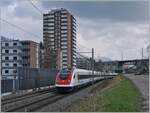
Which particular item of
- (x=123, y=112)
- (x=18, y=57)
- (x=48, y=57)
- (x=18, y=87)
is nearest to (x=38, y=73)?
(x=18, y=87)

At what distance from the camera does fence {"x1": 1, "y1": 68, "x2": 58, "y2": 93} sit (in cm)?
3896

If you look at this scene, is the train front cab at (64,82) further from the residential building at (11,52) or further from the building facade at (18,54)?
the residential building at (11,52)

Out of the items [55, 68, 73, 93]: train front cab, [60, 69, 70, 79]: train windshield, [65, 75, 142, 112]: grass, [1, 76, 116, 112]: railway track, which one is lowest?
[1, 76, 116, 112]: railway track

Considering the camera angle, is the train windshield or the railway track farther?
the train windshield

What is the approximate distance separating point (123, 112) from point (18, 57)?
125569 mm

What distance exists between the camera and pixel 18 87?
1614 inches

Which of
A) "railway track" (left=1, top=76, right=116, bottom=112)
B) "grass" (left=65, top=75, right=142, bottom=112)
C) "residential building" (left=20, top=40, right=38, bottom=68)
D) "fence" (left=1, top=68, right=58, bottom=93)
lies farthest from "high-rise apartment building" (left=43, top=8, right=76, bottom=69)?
"grass" (left=65, top=75, right=142, bottom=112)

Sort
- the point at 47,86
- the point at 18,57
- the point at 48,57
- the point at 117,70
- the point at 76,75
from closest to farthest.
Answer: the point at 76,75, the point at 47,86, the point at 48,57, the point at 18,57, the point at 117,70

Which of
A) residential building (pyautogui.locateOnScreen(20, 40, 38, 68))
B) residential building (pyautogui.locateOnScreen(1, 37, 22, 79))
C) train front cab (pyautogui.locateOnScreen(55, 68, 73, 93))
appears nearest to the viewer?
train front cab (pyautogui.locateOnScreen(55, 68, 73, 93))

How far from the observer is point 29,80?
45281 mm

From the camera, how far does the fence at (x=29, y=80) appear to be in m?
39.0

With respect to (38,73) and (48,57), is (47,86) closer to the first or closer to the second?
(38,73)

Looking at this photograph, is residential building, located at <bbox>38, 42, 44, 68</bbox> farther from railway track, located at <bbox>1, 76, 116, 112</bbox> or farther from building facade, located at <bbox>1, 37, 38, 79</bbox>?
railway track, located at <bbox>1, 76, 116, 112</bbox>

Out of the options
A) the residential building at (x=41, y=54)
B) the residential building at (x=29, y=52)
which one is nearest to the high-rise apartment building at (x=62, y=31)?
the residential building at (x=41, y=54)
